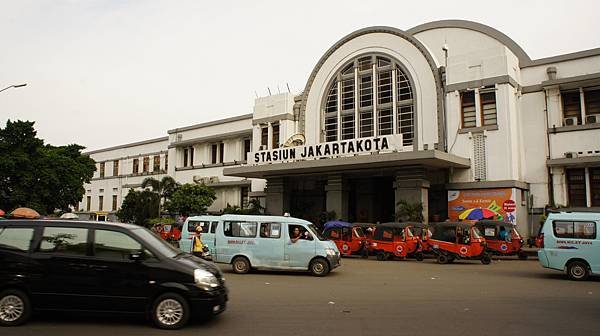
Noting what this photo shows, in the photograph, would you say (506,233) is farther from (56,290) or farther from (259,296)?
(56,290)

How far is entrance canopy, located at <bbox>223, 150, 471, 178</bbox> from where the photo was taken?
24.3 metres

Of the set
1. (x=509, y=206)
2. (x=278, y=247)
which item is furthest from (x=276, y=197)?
(x=278, y=247)

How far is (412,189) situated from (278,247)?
43.8 ft

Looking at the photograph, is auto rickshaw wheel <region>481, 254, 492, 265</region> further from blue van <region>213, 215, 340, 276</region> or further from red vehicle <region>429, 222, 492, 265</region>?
blue van <region>213, 215, 340, 276</region>

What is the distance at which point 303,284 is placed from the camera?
1283 cm

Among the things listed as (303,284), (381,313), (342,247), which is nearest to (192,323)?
(381,313)

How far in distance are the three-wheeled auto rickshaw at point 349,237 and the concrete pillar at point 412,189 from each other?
4.57 m

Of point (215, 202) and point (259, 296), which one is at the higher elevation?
point (215, 202)

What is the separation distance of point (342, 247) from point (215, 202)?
1924 cm

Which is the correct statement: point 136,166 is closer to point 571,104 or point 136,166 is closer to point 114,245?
point 571,104

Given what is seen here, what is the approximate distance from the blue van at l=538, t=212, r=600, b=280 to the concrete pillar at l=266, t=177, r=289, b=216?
19852 mm

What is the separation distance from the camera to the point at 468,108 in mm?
27406

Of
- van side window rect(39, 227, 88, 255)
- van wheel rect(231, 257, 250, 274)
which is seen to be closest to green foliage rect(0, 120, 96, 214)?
van wheel rect(231, 257, 250, 274)

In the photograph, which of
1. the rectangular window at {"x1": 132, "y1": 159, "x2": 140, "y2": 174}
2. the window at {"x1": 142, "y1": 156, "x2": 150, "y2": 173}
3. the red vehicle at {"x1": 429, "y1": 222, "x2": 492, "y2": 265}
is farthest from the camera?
the rectangular window at {"x1": 132, "y1": 159, "x2": 140, "y2": 174}
